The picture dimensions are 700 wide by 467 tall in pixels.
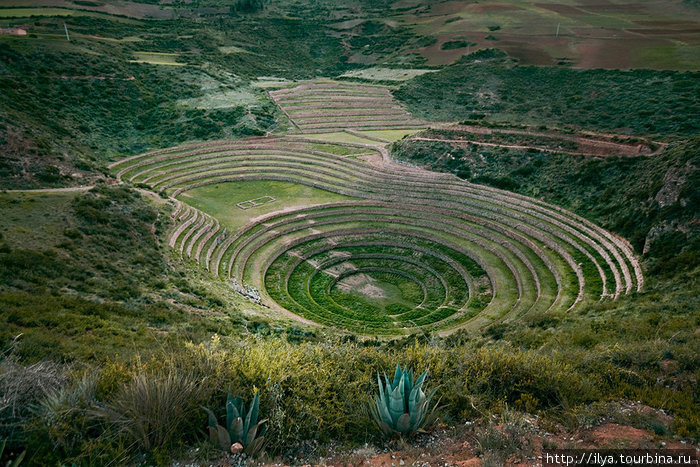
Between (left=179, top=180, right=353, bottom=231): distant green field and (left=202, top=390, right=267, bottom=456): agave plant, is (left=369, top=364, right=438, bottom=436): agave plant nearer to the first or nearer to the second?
(left=202, top=390, right=267, bottom=456): agave plant

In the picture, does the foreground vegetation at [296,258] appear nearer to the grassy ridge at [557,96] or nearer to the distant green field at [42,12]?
the grassy ridge at [557,96]

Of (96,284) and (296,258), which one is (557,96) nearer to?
(296,258)

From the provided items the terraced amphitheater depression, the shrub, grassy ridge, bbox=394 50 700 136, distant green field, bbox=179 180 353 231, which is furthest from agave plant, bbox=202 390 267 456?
grassy ridge, bbox=394 50 700 136

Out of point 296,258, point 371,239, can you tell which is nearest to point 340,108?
point 371,239

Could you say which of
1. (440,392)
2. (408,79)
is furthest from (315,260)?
(408,79)

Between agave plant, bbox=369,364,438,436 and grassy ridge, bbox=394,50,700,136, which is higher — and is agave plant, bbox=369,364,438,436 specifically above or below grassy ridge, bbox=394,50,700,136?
below

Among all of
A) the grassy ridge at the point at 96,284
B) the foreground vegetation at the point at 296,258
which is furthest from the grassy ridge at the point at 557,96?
the grassy ridge at the point at 96,284

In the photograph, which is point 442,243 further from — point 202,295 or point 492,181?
point 202,295
